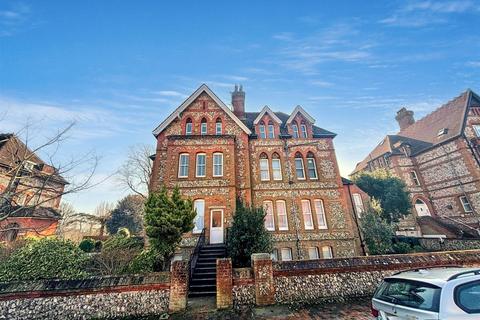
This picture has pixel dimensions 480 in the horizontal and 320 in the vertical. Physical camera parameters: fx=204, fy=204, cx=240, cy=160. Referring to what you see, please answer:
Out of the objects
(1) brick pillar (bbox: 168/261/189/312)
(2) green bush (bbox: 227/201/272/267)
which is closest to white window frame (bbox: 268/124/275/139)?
(2) green bush (bbox: 227/201/272/267)

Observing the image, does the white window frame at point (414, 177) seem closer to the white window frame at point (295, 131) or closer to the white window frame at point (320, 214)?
the white window frame at point (320, 214)

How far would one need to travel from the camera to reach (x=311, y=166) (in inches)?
700

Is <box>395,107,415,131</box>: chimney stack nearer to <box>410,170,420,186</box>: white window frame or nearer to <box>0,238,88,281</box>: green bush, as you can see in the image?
<box>410,170,420,186</box>: white window frame

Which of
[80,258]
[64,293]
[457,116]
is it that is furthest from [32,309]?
[457,116]

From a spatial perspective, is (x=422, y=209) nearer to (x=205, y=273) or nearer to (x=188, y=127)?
(x=205, y=273)

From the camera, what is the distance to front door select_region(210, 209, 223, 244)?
14.2 m

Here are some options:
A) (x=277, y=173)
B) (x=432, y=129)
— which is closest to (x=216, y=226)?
(x=277, y=173)

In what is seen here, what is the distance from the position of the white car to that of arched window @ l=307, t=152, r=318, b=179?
13.7 m

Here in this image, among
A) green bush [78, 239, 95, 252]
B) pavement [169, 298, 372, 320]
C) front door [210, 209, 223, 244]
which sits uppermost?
front door [210, 209, 223, 244]

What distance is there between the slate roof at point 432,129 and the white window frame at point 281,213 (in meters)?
22.9

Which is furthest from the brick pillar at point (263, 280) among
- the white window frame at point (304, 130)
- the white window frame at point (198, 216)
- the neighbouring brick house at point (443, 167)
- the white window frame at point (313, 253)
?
the neighbouring brick house at point (443, 167)

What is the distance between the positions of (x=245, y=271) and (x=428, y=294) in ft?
18.2

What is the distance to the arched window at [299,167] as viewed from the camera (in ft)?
57.3

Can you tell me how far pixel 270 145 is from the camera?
18078 mm
